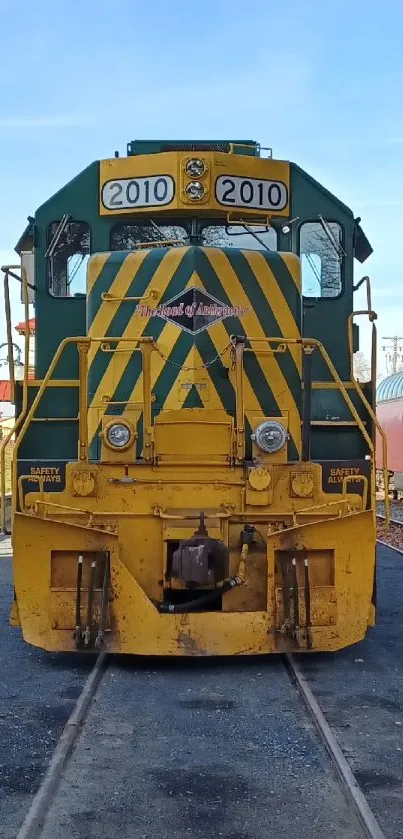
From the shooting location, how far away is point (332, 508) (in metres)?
5.61

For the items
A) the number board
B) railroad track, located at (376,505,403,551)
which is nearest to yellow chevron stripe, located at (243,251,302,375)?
the number board

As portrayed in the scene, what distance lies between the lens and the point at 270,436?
5.73 meters

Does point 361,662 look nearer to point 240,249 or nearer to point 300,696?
point 300,696

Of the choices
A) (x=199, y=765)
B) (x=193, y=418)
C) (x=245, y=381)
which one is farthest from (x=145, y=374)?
(x=199, y=765)

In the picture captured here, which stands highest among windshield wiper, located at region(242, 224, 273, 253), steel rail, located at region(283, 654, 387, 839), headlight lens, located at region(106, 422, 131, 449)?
windshield wiper, located at region(242, 224, 273, 253)

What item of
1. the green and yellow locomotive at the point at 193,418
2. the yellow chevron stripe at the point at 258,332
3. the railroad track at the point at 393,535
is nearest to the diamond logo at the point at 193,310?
the green and yellow locomotive at the point at 193,418

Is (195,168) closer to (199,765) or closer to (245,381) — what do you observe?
(245,381)

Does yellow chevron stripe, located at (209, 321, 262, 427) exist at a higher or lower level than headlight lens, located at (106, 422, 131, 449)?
higher

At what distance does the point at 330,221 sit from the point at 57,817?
4.78 metres

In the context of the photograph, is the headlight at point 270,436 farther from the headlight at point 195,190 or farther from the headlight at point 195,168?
the headlight at point 195,168

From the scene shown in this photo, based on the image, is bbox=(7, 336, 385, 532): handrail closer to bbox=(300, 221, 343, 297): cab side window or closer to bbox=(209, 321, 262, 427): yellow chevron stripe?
bbox=(209, 321, 262, 427): yellow chevron stripe

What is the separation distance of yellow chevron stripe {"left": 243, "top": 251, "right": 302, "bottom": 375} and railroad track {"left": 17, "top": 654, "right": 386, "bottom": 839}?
7.38 ft

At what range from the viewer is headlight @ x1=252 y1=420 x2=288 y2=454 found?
18.7ft

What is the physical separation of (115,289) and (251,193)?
47.5 inches
